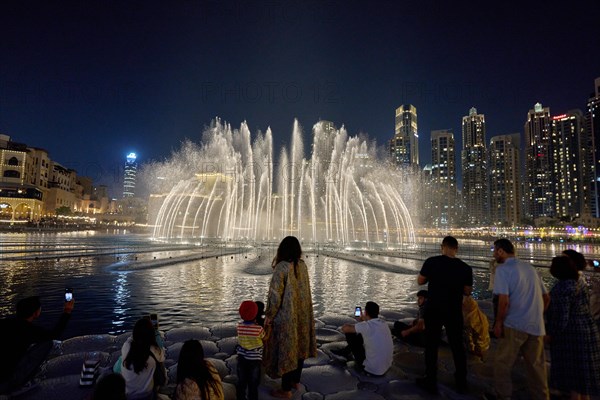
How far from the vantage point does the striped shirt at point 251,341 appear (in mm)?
4742

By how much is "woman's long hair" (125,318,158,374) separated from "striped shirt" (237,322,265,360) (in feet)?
3.70

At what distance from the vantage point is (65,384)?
215 inches

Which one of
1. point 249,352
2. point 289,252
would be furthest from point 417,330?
point 249,352

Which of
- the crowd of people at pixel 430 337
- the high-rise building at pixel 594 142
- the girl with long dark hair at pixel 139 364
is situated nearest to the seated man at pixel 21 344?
the crowd of people at pixel 430 337

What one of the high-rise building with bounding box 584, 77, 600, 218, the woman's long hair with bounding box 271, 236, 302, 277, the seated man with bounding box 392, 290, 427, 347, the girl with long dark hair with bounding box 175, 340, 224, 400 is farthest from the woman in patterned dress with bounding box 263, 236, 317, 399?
the high-rise building with bounding box 584, 77, 600, 218

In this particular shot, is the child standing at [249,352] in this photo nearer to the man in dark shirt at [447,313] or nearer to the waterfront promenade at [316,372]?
the waterfront promenade at [316,372]

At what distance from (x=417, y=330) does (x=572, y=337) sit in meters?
2.65

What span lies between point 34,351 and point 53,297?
928 cm

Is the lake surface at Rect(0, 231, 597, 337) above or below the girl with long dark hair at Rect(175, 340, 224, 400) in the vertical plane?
below

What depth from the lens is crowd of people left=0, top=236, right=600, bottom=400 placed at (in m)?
4.42

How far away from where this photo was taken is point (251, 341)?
15.6 feet

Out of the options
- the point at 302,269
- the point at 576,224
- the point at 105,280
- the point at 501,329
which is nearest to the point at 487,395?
the point at 501,329

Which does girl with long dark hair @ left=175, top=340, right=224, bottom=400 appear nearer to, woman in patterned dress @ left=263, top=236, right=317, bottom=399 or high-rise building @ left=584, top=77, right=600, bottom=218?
woman in patterned dress @ left=263, top=236, right=317, bottom=399

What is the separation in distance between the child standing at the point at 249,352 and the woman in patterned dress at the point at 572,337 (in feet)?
12.5
